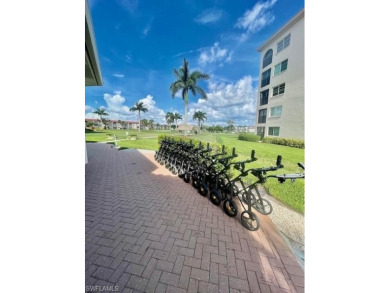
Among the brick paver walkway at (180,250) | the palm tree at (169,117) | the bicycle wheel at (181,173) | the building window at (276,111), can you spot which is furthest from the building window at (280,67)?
the palm tree at (169,117)

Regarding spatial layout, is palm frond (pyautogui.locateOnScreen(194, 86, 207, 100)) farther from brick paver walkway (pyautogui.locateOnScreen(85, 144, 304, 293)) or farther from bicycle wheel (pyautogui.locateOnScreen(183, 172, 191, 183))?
brick paver walkway (pyautogui.locateOnScreen(85, 144, 304, 293))

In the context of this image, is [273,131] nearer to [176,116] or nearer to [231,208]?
[231,208]

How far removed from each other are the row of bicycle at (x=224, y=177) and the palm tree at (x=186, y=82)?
11763 millimetres

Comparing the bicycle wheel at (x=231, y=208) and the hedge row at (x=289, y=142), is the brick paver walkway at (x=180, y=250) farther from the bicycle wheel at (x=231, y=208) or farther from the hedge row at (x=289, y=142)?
the hedge row at (x=289, y=142)

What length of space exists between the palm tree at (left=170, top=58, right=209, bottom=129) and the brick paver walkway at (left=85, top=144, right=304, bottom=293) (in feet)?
48.2

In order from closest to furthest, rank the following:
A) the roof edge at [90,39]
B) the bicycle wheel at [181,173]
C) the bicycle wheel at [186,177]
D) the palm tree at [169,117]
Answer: the roof edge at [90,39] < the bicycle wheel at [186,177] < the bicycle wheel at [181,173] < the palm tree at [169,117]

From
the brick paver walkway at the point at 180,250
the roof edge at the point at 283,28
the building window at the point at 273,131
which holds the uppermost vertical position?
the roof edge at the point at 283,28

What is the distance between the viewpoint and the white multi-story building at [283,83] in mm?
14531

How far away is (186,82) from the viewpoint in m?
16.5

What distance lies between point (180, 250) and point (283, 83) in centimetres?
1951

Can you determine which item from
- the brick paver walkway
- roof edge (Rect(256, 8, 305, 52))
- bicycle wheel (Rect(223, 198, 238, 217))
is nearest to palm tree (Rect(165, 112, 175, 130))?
roof edge (Rect(256, 8, 305, 52))
